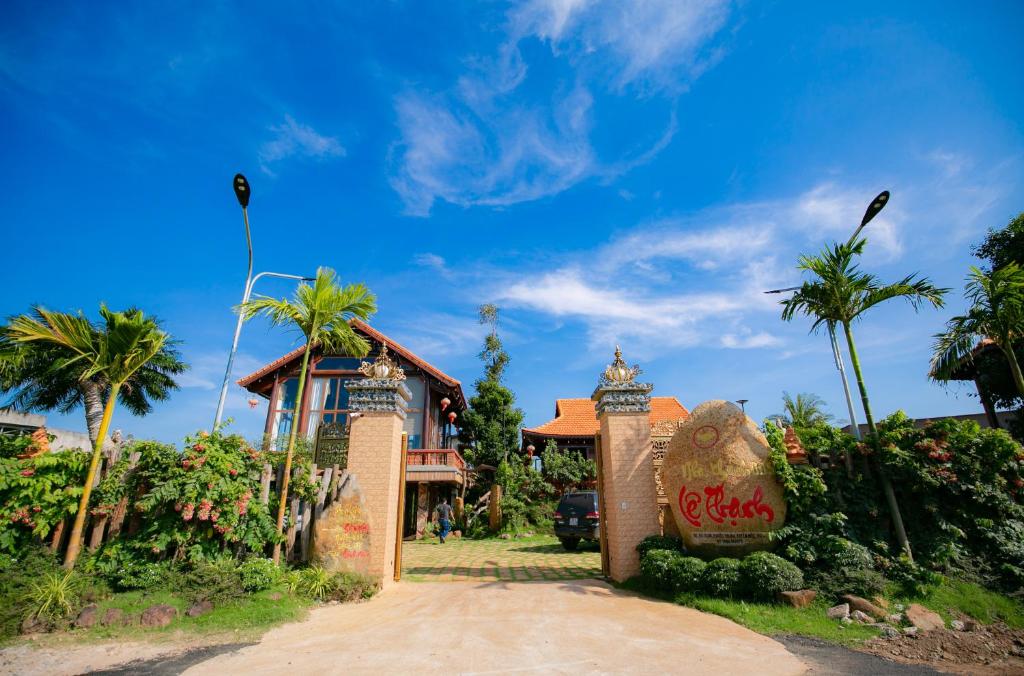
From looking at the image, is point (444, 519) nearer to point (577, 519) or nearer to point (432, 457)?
point (432, 457)

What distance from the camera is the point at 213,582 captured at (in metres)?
5.54

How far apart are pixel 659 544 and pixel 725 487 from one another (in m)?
1.45

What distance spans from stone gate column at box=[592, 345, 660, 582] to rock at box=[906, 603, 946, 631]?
3.30 m

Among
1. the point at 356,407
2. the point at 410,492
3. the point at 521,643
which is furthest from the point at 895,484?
the point at 410,492

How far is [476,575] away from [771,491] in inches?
222

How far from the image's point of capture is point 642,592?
7.10m

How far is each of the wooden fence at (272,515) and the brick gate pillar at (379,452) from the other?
0.46 meters

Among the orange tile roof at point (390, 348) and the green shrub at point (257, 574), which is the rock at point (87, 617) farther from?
the orange tile roof at point (390, 348)

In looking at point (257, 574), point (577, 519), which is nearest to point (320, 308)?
point (257, 574)

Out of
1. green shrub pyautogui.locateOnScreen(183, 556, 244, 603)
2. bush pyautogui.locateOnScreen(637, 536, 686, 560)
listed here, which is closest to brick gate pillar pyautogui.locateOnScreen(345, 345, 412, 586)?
green shrub pyautogui.locateOnScreen(183, 556, 244, 603)

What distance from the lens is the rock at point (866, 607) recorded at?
5.53 meters

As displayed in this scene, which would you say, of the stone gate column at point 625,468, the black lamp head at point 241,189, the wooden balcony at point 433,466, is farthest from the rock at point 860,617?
the wooden balcony at point 433,466

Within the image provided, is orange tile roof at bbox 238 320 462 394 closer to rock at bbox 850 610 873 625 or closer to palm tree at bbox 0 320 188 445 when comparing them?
palm tree at bbox 0 320 188 445

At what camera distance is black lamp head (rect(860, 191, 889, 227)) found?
304 inches
